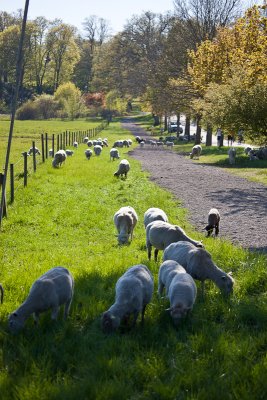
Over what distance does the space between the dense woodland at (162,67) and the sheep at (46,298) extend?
771 inches

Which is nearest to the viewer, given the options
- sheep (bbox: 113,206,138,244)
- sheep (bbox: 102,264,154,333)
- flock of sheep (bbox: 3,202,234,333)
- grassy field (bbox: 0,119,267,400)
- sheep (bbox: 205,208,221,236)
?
grassy field (bbox: 0,119,267,400)

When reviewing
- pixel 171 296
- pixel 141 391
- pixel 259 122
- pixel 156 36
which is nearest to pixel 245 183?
pixel 259 122

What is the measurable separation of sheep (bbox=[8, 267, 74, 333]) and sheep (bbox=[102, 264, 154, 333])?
0.78m

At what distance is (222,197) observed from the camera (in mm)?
19078

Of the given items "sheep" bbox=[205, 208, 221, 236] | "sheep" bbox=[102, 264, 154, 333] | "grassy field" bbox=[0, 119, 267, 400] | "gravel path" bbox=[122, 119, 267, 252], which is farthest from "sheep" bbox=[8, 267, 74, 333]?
"sheep" bbox=[205, 208, 221, 236]

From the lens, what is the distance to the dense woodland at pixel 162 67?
29.3 metres

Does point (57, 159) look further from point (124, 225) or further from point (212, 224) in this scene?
point (212, 224)

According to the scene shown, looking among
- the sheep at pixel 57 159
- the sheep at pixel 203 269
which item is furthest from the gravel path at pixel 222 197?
the sheep at pixel 57 159

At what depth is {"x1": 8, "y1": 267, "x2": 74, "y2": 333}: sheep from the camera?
6367mm

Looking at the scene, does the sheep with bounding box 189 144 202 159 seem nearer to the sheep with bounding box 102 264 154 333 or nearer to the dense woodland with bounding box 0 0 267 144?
the dense woodland with bounding box 0 0 267 144

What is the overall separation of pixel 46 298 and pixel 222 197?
529 inches

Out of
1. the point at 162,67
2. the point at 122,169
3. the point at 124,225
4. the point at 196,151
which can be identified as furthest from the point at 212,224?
the point at 162,67

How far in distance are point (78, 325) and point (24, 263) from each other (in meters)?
3.48

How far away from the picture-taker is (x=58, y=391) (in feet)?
16.7
